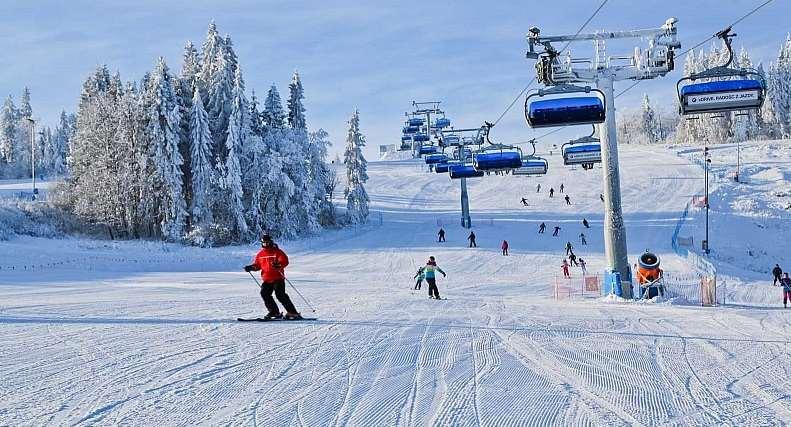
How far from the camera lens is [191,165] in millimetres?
50594

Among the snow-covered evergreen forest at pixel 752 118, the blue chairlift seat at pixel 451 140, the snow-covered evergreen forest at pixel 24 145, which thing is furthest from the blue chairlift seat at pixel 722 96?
the snow-covered evergreen forest at pixel 24 145

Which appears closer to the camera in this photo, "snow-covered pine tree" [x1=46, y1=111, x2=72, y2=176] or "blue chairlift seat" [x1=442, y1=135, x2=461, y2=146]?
"blue chairlift seat" [x1=442, y1=135, x2=461, y2=146]

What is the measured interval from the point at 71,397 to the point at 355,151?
57598 millimetres

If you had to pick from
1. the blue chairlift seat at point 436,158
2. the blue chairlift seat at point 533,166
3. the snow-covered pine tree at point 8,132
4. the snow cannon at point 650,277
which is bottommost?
the snow cannon at point 650,277

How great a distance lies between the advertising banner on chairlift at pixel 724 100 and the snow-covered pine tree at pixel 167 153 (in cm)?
3904

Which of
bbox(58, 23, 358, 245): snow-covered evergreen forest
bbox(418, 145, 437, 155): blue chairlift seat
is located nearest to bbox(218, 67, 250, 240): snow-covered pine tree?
bbox(58, 23, 358, 245): snow-covered evergreen forest

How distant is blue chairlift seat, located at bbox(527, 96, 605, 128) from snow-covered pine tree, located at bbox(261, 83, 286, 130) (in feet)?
145

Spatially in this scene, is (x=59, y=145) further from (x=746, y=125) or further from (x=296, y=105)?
(x=746, y=125)

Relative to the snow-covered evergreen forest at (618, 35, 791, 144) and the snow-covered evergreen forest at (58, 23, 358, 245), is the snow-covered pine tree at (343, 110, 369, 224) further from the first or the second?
the snow-covered evergreen forest at (618, 35, 791, 144)

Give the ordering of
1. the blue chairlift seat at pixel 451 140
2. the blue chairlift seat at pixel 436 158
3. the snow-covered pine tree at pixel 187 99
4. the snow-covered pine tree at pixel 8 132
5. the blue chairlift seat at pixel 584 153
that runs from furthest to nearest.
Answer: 1. the snow-covered pine tree at pixel 8 132
2. the snow-covered pine tree at pixel 187 99
3. the blue chairlift seat at pixel 436 158
4. the blue chairlift seat at pixel 451 140
5. the blue chairlift seat at pixel 584 153

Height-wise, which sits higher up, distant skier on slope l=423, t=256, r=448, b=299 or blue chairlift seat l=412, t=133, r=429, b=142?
blue chairlift seat l=412, t=133, r=429, b=142

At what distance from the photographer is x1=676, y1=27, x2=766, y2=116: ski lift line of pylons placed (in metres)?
15.4

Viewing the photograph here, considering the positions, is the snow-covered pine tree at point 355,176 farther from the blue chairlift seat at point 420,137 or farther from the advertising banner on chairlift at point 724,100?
the advertising banner on chairlift at point 724,100

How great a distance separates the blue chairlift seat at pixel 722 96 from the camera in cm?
1545
